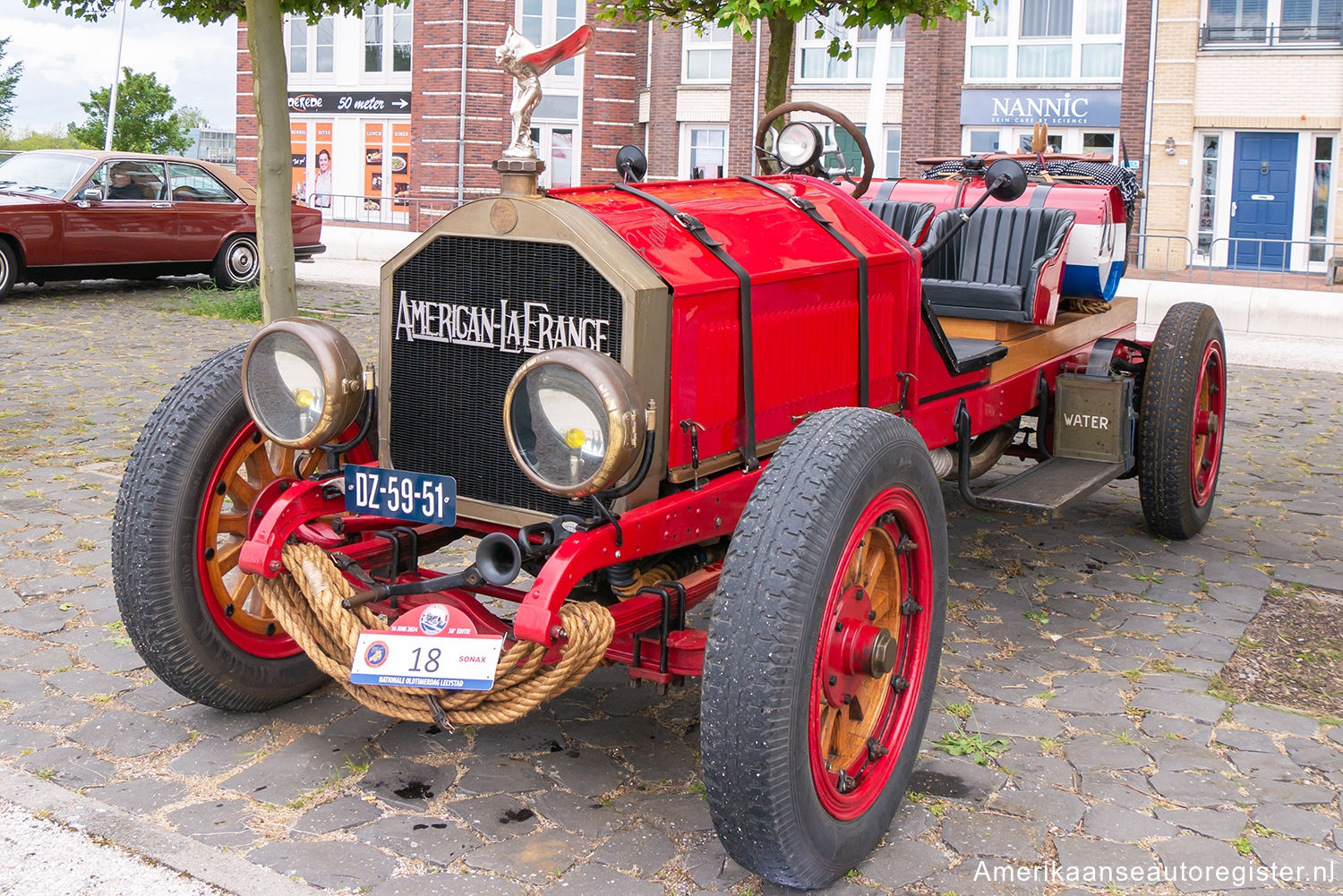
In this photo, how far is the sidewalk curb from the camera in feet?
9.59

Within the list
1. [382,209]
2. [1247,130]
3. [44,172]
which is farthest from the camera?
[382,209]

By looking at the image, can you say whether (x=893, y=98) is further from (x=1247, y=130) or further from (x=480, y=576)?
(x=480, y=576)

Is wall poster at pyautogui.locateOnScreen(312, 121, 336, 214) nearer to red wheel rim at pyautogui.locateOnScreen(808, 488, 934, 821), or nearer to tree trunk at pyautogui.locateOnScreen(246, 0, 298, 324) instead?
tree trunk at pyautogui.locateOnScreen(246, 0, 298, 324)

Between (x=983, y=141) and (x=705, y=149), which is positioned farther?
(x=705, y=149)

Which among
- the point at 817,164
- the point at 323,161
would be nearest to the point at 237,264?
the point at 817,164

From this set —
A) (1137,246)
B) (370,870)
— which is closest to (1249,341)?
(1137,246)

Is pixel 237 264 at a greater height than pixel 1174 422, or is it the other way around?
pixel 237 264

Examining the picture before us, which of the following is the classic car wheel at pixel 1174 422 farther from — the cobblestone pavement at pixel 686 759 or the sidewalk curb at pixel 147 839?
the sidewalk curb at pixel 147 839

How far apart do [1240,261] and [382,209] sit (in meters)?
20.1

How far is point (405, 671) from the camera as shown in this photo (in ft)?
10.2

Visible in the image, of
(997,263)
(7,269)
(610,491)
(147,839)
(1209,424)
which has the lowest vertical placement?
(147,839)

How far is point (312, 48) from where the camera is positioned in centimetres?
3375

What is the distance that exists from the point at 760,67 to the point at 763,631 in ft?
86.7

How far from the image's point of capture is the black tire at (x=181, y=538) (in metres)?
3.51
